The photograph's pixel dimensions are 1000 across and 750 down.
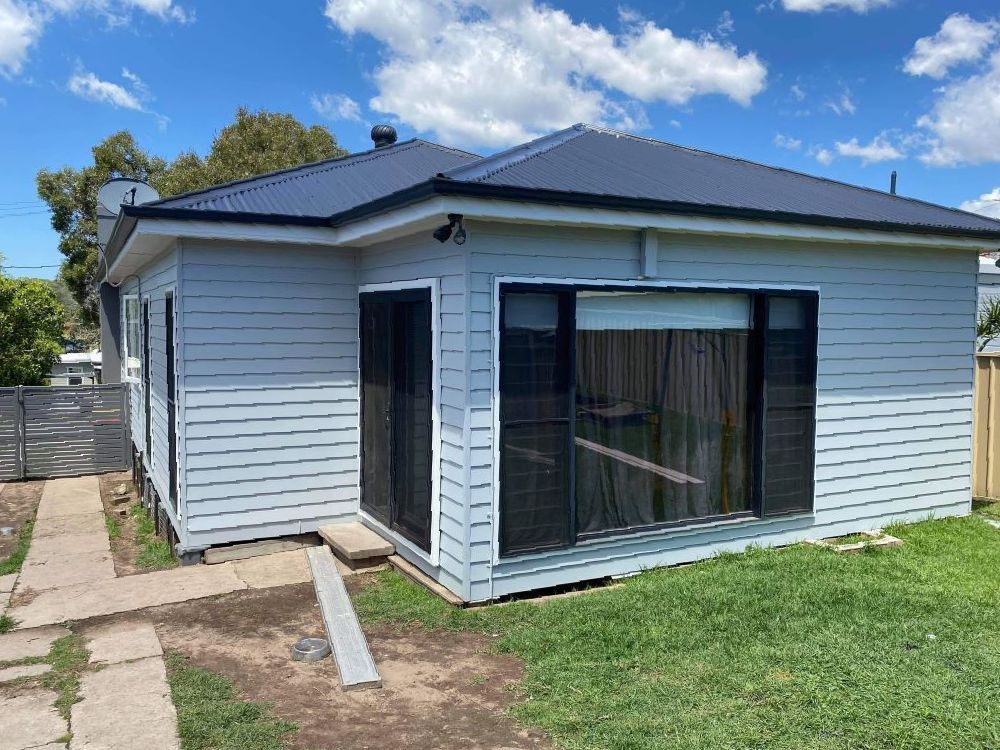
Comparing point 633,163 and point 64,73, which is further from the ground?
point 64,73

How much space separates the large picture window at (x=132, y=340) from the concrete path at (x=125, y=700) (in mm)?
5215

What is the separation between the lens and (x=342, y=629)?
4320 mm

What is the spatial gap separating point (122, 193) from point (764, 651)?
8.84m

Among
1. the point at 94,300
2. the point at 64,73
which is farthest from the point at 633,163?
the point at 64,73

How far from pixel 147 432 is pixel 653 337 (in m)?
5.84

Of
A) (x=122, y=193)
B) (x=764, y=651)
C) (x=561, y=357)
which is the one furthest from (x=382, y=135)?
(x=764, y=651)

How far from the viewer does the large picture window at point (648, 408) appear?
190 inches

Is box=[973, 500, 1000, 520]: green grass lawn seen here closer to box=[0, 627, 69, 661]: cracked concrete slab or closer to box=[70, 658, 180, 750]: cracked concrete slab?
box=[70, 658, 180, 750]: cracked concrete slab

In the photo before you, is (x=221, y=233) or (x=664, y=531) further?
(x=221, y=233)

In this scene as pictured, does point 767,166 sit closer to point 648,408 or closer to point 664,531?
point 648,408

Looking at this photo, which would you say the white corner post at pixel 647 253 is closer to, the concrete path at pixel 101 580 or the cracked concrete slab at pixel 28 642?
the concrete path at pixel 101 580

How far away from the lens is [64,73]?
27.0m

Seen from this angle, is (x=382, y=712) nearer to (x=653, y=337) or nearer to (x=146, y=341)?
(x=653, y=337)

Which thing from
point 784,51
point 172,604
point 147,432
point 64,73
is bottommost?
point 172,604
